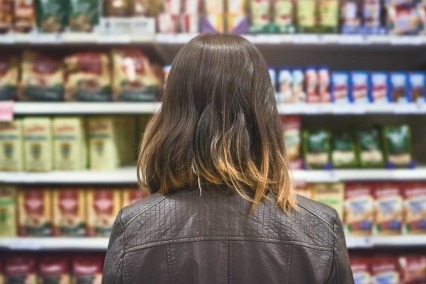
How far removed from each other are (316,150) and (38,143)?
1.46m

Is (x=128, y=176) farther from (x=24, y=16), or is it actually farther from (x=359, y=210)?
(x=359, y=210)

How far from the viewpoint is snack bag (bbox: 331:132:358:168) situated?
7.86ft

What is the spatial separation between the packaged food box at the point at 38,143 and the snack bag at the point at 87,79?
0.21 metres

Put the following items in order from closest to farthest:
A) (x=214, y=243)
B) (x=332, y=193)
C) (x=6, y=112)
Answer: (x=214, y=243) < (x=6, y=112) < (x=332, y=193)

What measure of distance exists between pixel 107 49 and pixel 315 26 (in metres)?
1.15

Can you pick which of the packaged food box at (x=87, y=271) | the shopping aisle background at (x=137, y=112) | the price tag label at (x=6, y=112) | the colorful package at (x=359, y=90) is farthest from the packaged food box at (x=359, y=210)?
the price tag label at (x=6, y=112)

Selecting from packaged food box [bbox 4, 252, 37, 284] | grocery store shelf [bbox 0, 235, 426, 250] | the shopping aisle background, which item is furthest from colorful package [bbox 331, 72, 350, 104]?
packaged food box [bbox 4, 252, 37, 284]

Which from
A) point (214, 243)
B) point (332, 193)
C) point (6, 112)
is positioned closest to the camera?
point (214, 243)

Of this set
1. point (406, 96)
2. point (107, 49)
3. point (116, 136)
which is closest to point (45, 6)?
point (107, 49)

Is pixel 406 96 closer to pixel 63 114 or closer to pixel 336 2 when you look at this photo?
pixel 336 2

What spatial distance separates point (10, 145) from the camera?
7.52 feet

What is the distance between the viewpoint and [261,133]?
92cm

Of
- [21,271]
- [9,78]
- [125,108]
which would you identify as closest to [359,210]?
[125,108]

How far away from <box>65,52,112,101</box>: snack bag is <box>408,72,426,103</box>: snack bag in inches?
64.0
